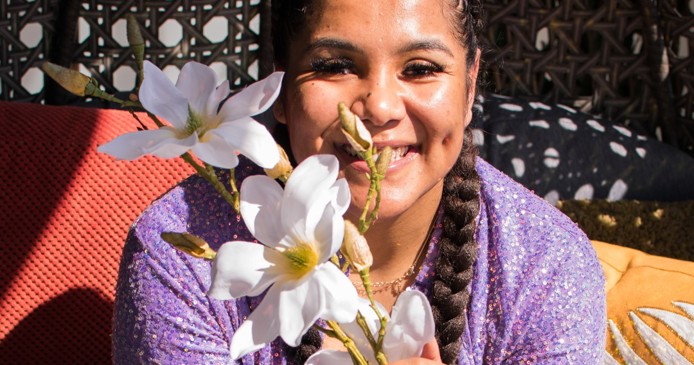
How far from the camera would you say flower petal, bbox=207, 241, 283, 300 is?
58 centimetres

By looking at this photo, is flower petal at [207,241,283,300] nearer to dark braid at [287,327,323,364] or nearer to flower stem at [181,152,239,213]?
flower stem at [181,152,239,213]

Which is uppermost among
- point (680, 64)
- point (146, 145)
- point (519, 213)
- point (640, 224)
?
point (146, 145)

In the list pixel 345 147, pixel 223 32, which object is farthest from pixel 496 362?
pixel 223 32

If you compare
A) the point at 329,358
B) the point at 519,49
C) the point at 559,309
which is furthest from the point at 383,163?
the point at 519,49

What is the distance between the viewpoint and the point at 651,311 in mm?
1669

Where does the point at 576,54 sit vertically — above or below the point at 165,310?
Answer: above

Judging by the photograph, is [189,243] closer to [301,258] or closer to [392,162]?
[301,258]

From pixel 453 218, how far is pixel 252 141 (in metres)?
0.88

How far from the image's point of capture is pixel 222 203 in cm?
133

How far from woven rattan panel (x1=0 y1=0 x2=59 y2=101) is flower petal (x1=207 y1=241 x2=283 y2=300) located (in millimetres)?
1610

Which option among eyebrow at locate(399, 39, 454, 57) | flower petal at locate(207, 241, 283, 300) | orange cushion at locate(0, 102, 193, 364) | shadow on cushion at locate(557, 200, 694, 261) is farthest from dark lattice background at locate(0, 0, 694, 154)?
flower petal at locate(207, 241, 283, 300)

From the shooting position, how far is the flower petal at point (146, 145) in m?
0.57

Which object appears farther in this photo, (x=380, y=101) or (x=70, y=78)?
(x=380, y=101)

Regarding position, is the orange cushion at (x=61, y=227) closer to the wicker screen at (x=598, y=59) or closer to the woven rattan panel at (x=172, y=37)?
the woven rattan panel at (x=172, y=37)
